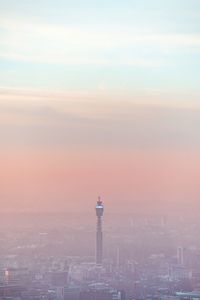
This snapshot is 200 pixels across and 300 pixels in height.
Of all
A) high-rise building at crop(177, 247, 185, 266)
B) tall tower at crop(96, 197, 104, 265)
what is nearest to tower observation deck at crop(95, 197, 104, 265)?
tall tower at crop(96, 197, 104, 265)

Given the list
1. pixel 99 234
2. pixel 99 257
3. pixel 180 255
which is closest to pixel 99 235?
pixel 99 234

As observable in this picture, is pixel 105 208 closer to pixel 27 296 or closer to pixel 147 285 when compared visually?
pixel 147 285

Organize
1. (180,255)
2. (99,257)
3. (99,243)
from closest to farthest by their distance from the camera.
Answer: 1. (180,255)
2. (99,257)
3. (99,243)

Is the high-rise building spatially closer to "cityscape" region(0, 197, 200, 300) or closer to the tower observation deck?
"cityscape" region(0, 197, 200, 300)

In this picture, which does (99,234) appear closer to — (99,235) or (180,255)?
(99,235)

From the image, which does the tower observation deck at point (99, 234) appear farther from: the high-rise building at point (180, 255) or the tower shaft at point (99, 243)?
the high-rise building at point (180, 255)

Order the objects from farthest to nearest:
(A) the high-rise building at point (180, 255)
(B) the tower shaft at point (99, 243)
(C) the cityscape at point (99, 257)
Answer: (B) the tower shaft at point (99, 243), (A) the high-rise building at point (180, 255), (C) the cityscape at point (99, 257)

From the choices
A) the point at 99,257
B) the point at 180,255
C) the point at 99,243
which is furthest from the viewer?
the point at 99,243

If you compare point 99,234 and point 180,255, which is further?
point 99,234

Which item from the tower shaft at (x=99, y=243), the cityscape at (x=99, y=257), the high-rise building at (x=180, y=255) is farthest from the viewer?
the tower shaft at (x=99, y=243)

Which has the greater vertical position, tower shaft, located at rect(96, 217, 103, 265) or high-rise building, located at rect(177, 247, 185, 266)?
tower shaft, located at rect(96, 217, 103, 265)

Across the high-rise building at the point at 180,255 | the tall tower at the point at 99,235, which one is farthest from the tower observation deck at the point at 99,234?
the high-rise building at the point at 180,255

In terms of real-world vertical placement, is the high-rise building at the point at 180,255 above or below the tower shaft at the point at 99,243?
below

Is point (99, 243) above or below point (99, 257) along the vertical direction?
above
